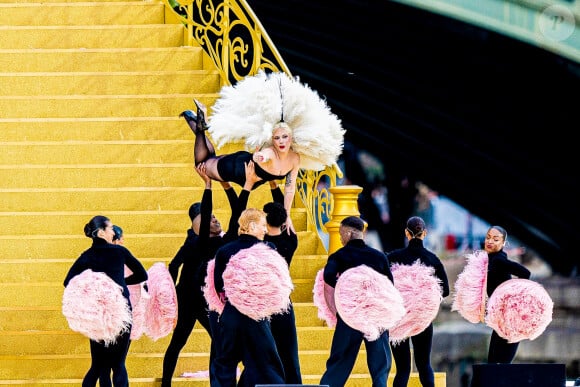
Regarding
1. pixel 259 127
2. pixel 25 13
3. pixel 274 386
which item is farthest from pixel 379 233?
pixel 274 386

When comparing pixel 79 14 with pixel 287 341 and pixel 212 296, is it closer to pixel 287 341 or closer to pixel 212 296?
pixel 212 296

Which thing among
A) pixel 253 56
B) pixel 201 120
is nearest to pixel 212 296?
pixel 201 120

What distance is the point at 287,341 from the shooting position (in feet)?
35.0

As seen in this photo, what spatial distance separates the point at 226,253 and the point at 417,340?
213 centimetres

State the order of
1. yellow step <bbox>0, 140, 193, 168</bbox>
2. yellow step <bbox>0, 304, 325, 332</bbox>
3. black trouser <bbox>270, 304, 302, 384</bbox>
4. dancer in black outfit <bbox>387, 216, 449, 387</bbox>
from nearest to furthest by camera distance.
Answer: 1. black trouser <bbox>270, 304, 302, 384</bbox>
2. dancer in black outfit <bbox>387, 216, 449, 387</bbox>
3. yellow step <bbox>0, 304, 325, 332</bbox>
4. yellow step <bbox>0, 140, 193, 168</bbox>

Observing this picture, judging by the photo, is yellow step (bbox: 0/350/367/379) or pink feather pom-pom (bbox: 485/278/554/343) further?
yellow step (bbox: 0/350/367/379)

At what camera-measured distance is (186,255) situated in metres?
11.5

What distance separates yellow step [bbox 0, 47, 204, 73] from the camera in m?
15.7

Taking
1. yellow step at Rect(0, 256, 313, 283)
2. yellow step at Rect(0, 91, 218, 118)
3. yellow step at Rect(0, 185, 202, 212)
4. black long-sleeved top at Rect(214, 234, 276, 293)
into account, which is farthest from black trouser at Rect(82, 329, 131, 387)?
yellow step at Rect(0, 91, 218, 118)

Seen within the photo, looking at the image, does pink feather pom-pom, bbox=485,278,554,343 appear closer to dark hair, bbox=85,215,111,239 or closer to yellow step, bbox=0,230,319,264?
dark hair, bbox=85,215,111,239

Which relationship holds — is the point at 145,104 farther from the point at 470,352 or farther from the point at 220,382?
the point at 470,352

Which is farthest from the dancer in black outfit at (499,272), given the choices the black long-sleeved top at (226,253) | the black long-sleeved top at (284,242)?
the black long-sleeved top at (226,253)

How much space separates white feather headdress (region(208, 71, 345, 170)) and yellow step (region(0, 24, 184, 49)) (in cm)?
499

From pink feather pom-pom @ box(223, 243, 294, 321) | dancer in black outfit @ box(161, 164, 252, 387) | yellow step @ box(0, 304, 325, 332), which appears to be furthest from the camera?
yellow step @ box(0, 304, 325, 332)
